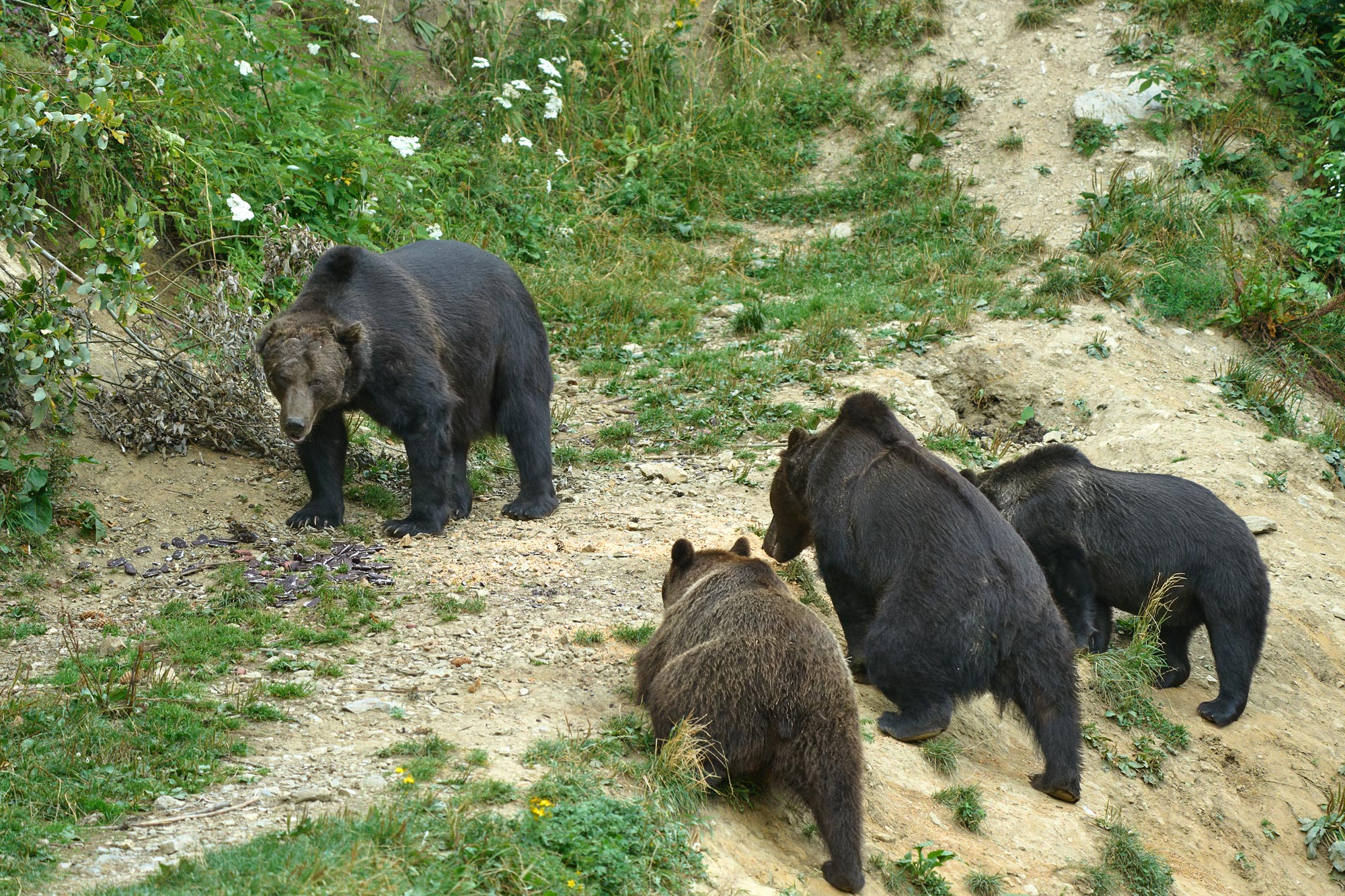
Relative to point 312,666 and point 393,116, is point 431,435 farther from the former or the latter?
point 393,116

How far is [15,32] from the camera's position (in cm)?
937

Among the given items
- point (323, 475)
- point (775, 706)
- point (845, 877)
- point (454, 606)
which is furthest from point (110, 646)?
point (845, 877)

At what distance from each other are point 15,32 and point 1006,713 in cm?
872

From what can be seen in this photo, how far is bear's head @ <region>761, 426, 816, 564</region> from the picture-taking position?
7008 mm

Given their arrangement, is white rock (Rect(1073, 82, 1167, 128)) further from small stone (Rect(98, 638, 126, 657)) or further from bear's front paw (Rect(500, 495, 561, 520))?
small stone (Rect(98, 638, 126, 657))

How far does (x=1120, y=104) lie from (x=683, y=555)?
10688 mm

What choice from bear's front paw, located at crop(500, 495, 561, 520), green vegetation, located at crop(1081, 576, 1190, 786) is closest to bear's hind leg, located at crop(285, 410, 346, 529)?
bear's front paw, located at crop(500, 495, 561, 520)

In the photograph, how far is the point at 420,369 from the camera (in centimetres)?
792

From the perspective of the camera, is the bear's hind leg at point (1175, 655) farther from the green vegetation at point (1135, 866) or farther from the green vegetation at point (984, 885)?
the green vegetation at point (984, 885)

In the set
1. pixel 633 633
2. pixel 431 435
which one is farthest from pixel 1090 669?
pixel 431 435

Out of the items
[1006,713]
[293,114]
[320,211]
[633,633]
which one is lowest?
[1006,713]

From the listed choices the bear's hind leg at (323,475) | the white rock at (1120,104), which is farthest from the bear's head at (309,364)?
the white rock at (1120,104)

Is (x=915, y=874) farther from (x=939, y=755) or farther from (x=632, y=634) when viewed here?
(x=632, y=634)

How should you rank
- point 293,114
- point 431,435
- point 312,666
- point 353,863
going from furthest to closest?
point 293,114, point 431,435, point 312,666, point 353,863
